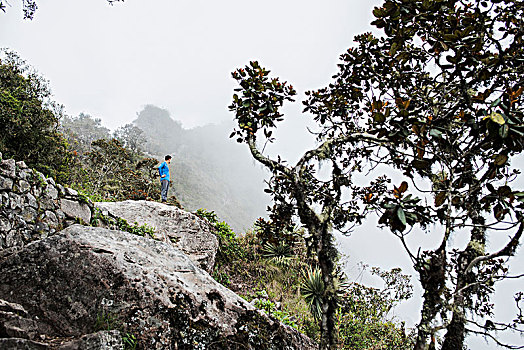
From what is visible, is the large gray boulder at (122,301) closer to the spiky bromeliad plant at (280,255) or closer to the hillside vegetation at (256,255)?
the hillside vegetation at (256,255)

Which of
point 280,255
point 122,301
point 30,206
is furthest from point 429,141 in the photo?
point 280,255

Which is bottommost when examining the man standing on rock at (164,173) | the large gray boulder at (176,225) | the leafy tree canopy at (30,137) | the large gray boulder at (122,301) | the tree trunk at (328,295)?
the large gray boulder at (122,301)

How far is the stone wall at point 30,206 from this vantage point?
3.73 metres

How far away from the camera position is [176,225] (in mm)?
6441

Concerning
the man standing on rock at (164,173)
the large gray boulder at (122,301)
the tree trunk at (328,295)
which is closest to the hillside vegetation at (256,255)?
the tree trunk at (328,295)

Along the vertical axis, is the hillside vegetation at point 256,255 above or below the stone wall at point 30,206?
above

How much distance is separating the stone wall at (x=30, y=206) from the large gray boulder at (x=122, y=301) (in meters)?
1.05

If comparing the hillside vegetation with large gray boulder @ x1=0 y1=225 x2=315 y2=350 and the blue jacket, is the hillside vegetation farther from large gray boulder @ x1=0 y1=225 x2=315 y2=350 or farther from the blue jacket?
the blue jacket

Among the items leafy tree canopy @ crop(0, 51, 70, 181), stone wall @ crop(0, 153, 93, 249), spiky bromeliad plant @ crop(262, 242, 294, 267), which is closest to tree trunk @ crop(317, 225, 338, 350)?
stone wall @ crop(0, 153, 93, 249)

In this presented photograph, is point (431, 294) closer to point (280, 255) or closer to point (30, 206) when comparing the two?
point (30, 206)

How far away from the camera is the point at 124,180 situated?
11.9m

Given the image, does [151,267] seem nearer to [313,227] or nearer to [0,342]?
[0,342]

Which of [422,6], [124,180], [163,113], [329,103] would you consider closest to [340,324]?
[329,103]

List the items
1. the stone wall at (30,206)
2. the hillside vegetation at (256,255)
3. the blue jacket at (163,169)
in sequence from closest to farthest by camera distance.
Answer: the stone wall at (30,206), the hillside vegetation at (256,255), the blue jacket at (163,169)
